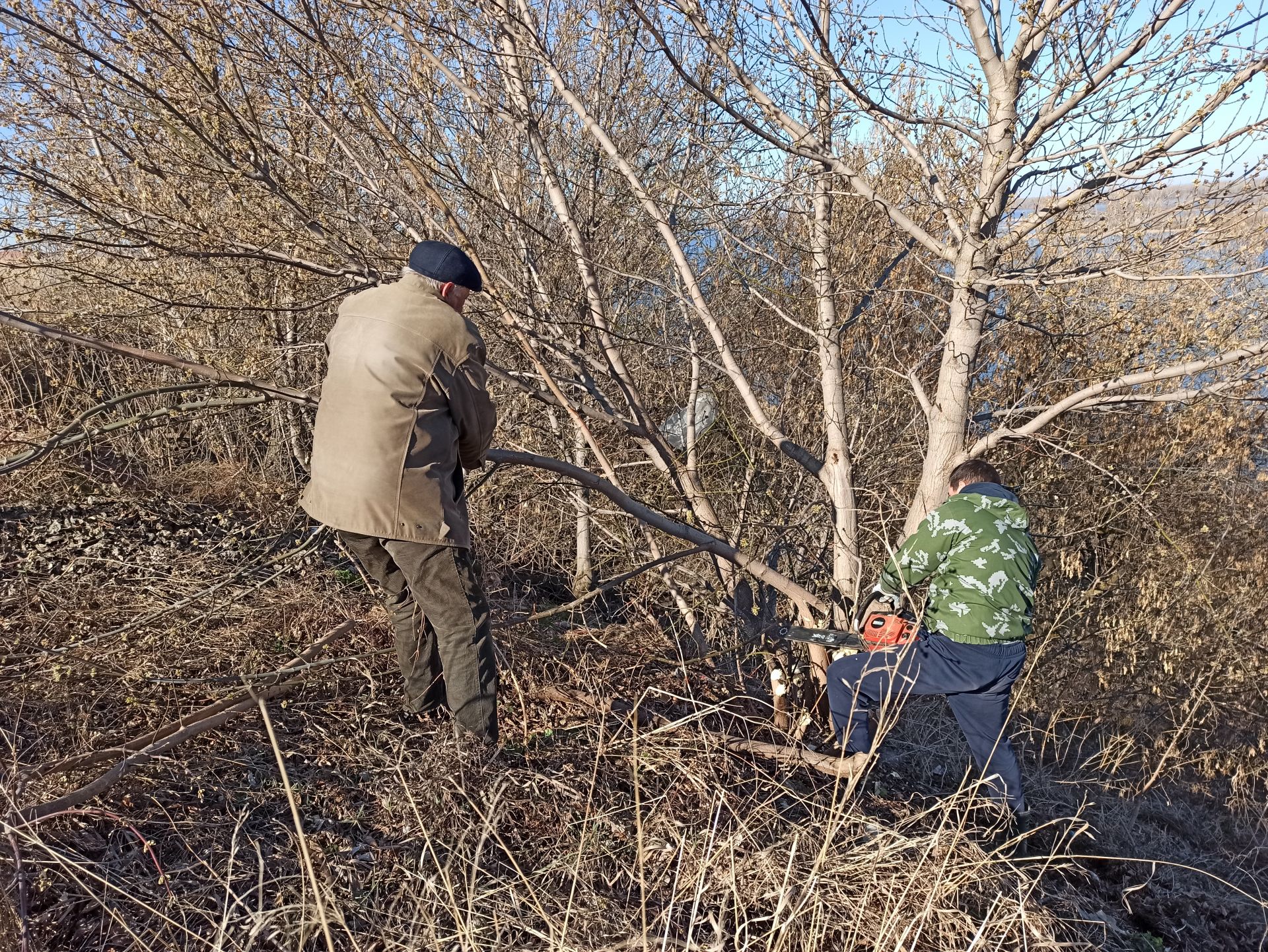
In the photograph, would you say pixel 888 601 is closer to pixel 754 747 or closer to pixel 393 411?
pixel 754 747

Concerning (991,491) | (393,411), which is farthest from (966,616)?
(393,411)

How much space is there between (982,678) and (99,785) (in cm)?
345

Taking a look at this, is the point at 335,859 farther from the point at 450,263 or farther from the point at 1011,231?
the point at 1011,231

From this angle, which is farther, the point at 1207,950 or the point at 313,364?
the point at 313,364

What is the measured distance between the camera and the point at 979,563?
348 cm

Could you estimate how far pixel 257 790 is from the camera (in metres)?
2.78

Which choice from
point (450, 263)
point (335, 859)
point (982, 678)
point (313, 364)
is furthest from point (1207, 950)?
point (313, 364)

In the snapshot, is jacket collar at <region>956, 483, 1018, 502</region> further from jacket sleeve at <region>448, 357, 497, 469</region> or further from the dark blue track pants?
jacket sleeve at <region>448, 357, 497, 469</region>

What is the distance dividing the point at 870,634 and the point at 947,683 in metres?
0.40

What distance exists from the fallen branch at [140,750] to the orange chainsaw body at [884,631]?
97.0 inches

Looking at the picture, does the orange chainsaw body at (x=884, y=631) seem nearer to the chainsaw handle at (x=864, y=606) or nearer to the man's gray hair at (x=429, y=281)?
the chainsaw handle at (x=864, y=606)

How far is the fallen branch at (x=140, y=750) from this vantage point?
7.68 feet

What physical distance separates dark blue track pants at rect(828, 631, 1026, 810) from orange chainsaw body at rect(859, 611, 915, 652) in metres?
0.04

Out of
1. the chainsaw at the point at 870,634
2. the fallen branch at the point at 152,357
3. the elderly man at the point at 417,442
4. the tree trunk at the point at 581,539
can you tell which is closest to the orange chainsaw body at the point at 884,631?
the chainsaw at the point at 870,634
